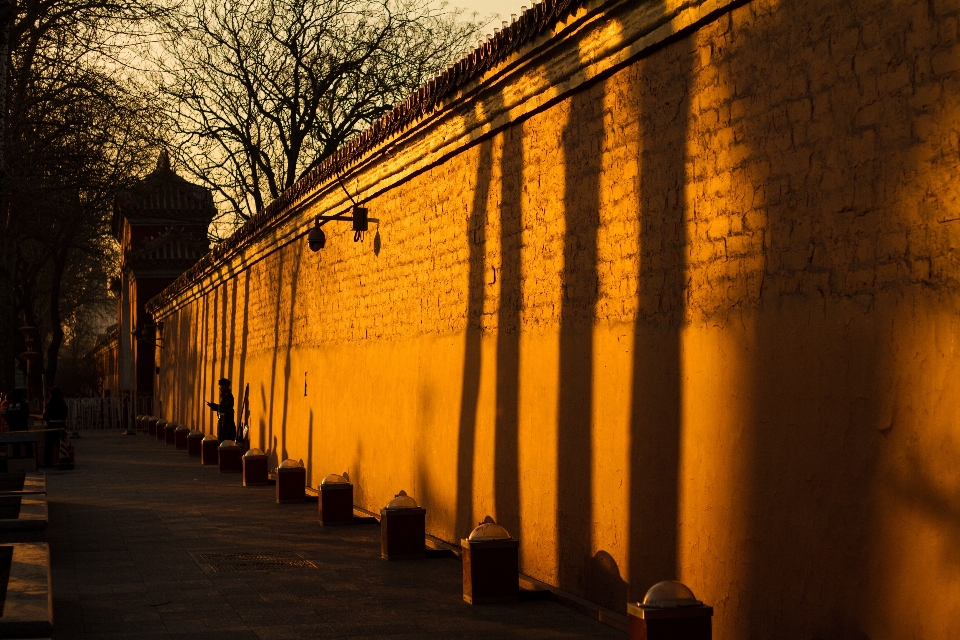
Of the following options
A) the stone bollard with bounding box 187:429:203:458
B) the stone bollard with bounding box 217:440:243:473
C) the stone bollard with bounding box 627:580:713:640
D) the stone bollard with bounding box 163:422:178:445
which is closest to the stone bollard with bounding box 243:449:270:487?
the stone bollard with bounding box 217:440:243:473

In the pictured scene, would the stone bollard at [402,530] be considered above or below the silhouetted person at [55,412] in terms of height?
below

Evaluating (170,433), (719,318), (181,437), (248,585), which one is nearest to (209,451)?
(181,437)

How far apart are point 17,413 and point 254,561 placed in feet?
45.2

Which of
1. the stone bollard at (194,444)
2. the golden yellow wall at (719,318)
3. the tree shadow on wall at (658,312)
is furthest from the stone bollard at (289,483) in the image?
the stone bollard at (194,444)

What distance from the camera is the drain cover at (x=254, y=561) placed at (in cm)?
1046

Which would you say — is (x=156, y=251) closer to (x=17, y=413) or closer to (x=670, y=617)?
(x=17, y=413)

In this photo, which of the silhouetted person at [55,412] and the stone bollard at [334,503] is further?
the silhouetted person at [55,412]

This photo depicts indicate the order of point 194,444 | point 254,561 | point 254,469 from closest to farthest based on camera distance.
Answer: point 254,561 < point 254,469 < point 194,444

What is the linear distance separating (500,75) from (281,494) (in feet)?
23.5

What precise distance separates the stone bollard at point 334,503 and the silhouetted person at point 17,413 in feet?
38.1

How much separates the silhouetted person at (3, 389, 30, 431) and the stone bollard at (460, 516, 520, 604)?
1636 cm

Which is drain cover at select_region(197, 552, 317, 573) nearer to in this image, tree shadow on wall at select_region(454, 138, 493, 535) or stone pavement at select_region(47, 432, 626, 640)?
stone pavement at select_region(47, 432, 626, 640)

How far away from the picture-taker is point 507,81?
10.4 metres

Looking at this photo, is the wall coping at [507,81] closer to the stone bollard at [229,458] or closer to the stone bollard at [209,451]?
the stone bollard at [229,458]
